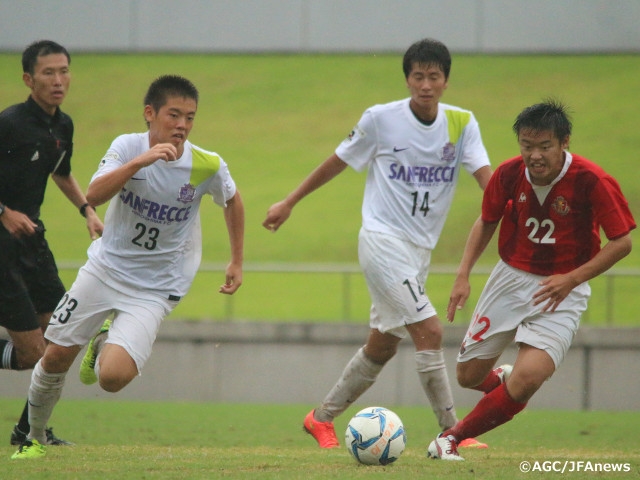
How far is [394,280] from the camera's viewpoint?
732 centimetres

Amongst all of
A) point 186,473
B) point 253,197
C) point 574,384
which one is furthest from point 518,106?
point 186,473

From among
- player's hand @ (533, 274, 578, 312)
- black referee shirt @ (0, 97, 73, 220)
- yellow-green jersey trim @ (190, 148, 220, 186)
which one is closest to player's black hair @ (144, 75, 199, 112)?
yellow-green jersey trim @ (190, 148, 220, 186)

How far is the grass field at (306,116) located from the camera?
24.2 meters

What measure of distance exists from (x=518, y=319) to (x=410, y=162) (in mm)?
1530

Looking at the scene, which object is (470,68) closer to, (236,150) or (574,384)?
(236,150)

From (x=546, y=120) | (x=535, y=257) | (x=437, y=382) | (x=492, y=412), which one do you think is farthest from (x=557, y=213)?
(x=437, y=382)

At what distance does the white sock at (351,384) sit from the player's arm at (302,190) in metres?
1.06

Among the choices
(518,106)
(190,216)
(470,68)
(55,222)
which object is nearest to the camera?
(190,216)

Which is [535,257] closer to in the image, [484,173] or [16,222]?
[484,173]

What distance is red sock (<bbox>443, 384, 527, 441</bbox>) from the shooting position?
246 inches

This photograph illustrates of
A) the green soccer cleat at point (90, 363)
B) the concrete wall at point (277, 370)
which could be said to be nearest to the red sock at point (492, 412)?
the green soccer cleat at point (90, 363)

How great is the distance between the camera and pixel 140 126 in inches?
1136

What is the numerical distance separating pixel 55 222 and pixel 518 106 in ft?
43.6
